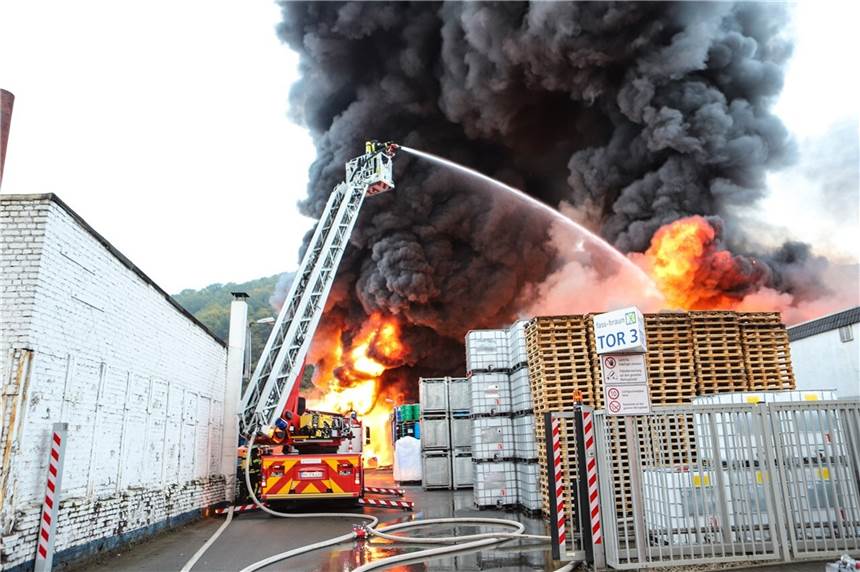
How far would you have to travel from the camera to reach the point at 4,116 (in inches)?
272

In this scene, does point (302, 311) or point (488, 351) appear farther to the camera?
point (302, 311)

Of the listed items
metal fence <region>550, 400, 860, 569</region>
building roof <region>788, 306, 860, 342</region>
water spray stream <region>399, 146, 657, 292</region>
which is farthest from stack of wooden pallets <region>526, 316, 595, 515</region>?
water spray stream <region>399, 146, 657, 292</region>

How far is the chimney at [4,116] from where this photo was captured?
6.76 m

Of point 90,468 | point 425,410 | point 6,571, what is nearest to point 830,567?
point 6,571

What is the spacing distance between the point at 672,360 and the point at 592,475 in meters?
3.65

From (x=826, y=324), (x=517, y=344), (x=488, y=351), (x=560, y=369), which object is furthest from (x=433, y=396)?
(x=826, y=324)

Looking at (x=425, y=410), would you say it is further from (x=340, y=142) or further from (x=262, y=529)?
(x=340, y=142)

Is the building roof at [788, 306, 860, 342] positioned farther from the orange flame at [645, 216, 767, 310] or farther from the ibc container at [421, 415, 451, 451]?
the ibc container at [421, 415, 451, 451]

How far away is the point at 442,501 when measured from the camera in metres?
11.9

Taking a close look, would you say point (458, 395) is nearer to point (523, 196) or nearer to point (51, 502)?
point (51, 502)

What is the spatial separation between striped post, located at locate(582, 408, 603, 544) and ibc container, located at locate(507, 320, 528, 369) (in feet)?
12.8

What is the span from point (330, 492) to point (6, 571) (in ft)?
19.9

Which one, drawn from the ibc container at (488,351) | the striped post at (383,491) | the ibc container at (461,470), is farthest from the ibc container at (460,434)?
the ibc container at (488,351)

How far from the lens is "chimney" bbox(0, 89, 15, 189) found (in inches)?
266
